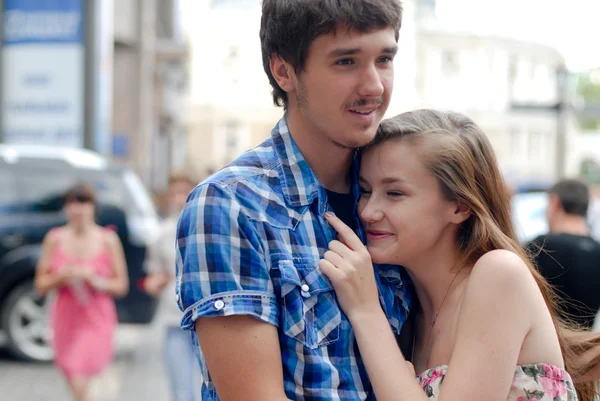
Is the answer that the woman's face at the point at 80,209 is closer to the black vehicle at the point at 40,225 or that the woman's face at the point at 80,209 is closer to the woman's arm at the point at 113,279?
the woman's arm at the point at 113,279

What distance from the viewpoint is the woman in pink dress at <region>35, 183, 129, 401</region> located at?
6988 millimetres

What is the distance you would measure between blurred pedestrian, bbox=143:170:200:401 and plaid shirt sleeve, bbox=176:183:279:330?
4032 millimetres

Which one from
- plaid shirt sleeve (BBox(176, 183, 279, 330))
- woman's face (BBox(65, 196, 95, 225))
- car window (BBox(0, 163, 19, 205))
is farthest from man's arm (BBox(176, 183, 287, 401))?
car window (BBox(0, 163, 19, 205))

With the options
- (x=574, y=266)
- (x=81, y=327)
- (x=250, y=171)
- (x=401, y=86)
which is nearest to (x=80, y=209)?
(x=81, y=327)

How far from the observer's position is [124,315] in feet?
31.5

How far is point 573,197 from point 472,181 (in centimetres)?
380

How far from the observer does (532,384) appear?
2.35 meters

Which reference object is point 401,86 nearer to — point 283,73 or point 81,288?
point 81,288

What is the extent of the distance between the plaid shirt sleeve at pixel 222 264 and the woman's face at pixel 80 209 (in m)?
5.69

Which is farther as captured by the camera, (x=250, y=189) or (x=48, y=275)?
(x=48, y=275)

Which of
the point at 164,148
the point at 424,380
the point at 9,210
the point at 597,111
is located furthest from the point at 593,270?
the point at 164,148

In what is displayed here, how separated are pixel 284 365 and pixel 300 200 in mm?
400

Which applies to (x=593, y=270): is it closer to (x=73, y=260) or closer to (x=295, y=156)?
(x=295, y=156)

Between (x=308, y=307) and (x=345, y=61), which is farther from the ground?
(x=345, y=61)
